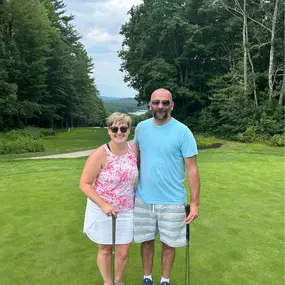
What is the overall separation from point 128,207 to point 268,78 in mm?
18027

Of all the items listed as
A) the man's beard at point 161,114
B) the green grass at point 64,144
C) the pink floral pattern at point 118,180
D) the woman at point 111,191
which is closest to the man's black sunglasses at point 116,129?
the woman at point 111,191

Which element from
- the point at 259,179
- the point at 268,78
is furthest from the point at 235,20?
the point at 259,179

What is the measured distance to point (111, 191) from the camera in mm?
2305

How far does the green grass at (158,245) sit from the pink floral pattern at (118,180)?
701 millimetres

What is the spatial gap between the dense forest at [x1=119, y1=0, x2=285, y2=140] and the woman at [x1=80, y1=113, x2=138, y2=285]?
14314mm

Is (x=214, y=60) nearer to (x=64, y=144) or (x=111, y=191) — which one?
(x=64, y=144)

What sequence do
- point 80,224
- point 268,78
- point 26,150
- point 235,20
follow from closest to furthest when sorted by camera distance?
1. point 80,224
2. point 26,150
3. point 268,78
4. point 235,20

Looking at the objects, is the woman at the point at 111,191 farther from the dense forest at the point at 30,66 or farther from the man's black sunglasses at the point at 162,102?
the dense forest at the point at 30,66

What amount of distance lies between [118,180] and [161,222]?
50 cm

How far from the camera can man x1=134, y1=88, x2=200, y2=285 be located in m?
2.36

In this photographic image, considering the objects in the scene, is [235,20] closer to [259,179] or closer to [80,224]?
[259,179]

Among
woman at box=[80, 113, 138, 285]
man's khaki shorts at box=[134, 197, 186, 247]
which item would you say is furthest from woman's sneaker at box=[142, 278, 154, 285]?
man's khaki shorts at box=[134, 197, 186, 247]

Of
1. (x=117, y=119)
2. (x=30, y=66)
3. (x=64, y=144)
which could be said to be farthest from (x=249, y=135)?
(x=30, y=66)

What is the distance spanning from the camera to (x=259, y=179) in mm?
6105
